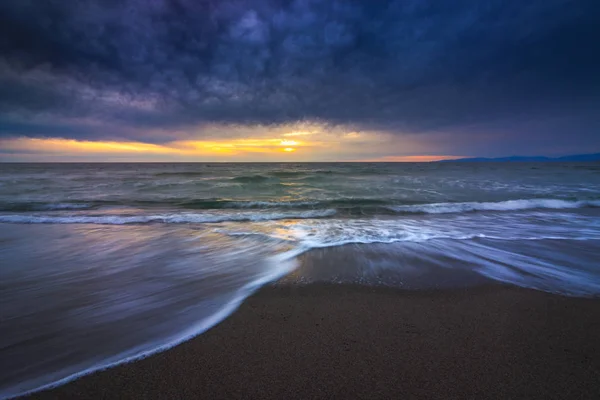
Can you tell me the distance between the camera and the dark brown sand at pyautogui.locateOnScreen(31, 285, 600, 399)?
207 cm

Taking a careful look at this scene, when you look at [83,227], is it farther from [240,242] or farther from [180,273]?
[180,273]

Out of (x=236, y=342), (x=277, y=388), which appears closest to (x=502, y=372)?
(x=277, y=388)

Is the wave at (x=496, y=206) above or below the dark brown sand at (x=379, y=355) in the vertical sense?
below

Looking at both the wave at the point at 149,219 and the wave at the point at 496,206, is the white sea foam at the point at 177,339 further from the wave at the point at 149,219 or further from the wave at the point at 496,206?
the wave at the point at 496,206

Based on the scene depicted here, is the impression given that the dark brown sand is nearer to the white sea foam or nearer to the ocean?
the white sea foam

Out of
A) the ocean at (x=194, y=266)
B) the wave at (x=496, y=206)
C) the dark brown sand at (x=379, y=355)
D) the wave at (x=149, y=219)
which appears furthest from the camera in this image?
the wave at (x=496, y=206)

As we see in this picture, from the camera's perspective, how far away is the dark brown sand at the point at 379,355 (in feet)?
6.80

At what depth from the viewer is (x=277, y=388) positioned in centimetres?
208

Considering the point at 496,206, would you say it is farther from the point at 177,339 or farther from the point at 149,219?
the point at 149,219

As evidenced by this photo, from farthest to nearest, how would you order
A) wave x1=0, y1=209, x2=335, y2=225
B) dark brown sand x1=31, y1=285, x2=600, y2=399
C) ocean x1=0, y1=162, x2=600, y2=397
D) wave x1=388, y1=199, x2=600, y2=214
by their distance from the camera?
1. wave x1=388, y1=199, x2=600, y2=214
2. wave x1=0, y1=209, x2=335, y2=225
3. ocean x1=0, y1=162, x2=600, y2=397
4. dark brown sand x1=31, y1=285, x2=600, y2=399

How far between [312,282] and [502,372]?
2.44 m

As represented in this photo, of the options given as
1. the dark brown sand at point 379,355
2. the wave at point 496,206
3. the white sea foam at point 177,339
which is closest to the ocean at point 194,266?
the white sea foam at point 177,339

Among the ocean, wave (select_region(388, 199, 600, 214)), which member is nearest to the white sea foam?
the ocean

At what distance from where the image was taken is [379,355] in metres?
2.44
